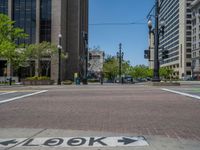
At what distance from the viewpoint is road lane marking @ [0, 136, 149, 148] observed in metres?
7.14

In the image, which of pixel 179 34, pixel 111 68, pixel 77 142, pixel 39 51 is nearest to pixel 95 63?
pixel 111 68

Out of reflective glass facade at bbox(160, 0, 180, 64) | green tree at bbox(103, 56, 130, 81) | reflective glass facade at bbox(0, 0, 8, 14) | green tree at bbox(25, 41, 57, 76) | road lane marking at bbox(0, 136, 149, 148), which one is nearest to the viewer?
road lane marking at bbox(0, 136, 149, 148)

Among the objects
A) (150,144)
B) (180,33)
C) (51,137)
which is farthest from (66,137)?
(180,33)

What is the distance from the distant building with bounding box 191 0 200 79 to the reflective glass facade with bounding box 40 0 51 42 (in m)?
74.8

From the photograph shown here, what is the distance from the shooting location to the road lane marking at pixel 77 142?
23.4 feet

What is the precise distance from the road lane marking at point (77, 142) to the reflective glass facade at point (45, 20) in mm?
71852

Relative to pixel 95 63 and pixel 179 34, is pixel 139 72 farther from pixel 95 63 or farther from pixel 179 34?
pixel 179 34

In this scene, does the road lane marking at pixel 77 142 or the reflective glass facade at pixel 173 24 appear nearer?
the road lane marking at pixel 77 142

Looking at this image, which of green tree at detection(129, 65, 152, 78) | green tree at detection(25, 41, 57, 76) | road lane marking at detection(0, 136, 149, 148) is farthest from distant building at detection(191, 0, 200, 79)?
road lane marking at detection(0, 136, 149, 148)

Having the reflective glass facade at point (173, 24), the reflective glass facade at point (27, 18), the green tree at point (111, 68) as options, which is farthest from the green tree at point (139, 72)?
the reflective glass facade at point (27, 18)

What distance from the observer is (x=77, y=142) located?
7.39m

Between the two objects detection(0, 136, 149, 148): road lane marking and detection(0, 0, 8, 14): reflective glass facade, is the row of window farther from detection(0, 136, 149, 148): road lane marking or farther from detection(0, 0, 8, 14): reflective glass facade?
detection(0, 136, 149, 148): road lane marking

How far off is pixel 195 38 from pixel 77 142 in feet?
477

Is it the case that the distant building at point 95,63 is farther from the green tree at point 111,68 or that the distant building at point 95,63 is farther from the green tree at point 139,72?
the green tree at point 111,68
